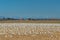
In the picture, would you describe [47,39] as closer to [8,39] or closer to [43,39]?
[43,39]

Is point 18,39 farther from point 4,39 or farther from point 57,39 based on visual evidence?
point 57,39

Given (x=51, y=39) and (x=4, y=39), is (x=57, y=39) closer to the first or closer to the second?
(x=51, y=39)

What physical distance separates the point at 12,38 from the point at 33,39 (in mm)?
1281

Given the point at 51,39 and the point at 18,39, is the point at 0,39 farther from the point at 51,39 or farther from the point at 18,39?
the point at 51,39

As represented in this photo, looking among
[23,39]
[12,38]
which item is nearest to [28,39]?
[23,39]

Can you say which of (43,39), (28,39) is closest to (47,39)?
(43,39)

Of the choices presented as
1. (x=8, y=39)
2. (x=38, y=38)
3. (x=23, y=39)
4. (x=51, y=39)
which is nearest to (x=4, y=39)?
(x=8, y=39)

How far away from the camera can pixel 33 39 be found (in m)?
11.0

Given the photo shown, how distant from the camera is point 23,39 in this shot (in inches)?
432

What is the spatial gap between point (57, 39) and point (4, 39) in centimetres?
309

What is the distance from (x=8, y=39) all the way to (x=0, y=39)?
1.53ft

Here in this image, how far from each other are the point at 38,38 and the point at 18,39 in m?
1.24

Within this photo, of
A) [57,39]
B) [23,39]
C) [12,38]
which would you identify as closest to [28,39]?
[23,39]

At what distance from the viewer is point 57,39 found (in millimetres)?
10953
